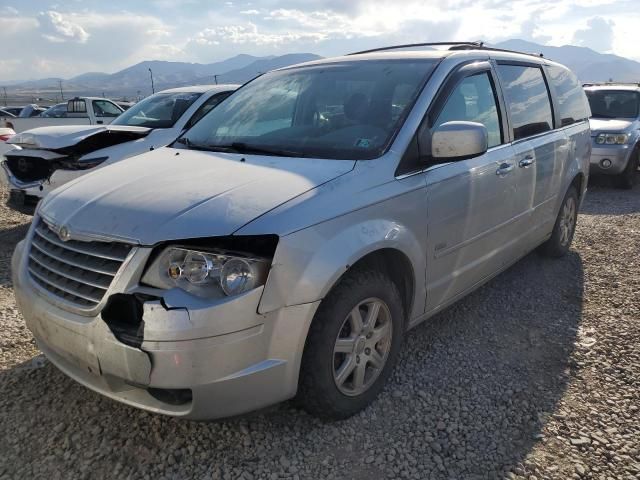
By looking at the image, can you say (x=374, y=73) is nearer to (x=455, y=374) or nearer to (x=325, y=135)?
(x=325, y=135)

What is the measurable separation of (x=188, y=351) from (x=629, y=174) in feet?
29.6

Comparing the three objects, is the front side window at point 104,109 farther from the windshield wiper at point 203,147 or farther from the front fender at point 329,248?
the front fender at point 329,248

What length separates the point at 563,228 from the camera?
16.1ft

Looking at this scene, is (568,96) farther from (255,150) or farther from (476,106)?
(255,150)

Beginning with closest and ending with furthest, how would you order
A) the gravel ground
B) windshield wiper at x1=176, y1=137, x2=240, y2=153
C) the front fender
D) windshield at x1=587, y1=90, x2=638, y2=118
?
the front fender → the gravel ground → windshield wiper at x1=176, y1=137, x2=240, y2=153 → windshield at x1=587, y1=90, x2=638, y2=118

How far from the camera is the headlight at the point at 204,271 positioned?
2.03 meters

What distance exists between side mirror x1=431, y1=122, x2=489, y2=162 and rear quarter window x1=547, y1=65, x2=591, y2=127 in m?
2.19

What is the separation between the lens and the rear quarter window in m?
4.54

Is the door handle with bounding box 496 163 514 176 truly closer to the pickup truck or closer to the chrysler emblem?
the chrysler emblem

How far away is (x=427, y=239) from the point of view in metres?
2.78

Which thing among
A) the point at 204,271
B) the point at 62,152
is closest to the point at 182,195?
the point at 204,271

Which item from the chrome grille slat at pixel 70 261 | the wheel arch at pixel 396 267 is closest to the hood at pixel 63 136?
the chrome grille slat at pixel 70 261

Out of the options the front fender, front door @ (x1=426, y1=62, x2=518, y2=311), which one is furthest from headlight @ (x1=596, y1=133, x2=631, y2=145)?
the front fender

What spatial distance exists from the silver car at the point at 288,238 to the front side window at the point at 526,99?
0.12 ft
